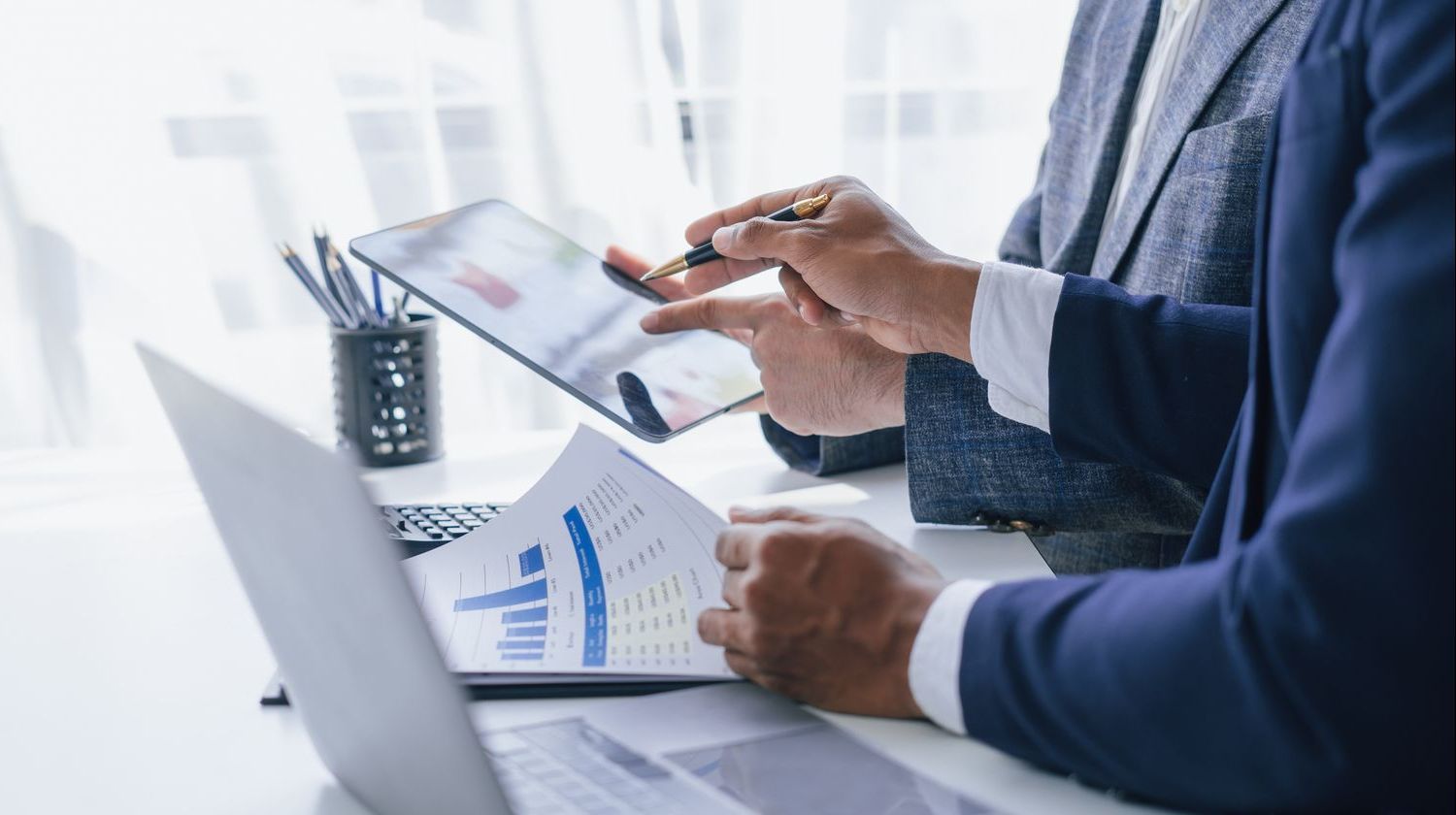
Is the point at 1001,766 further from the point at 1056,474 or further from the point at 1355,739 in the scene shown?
the point at 1056,474

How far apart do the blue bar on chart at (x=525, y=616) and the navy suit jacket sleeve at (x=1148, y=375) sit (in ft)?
1.23

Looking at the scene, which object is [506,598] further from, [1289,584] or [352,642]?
[1289,584]

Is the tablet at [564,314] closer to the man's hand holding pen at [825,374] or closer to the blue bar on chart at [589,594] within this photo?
the man's hand holding pen at [825,374]

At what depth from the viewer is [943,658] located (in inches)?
19.9

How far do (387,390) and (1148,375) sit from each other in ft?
2.18

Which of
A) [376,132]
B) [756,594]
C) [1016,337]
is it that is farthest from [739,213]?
[376,132]

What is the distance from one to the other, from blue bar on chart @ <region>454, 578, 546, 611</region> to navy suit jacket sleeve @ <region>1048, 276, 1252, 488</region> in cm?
37

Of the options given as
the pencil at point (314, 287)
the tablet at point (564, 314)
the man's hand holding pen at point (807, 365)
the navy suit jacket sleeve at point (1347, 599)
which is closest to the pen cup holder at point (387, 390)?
the pencil at point (314, 287)

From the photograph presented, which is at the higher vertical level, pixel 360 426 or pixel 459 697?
pixel 459 697

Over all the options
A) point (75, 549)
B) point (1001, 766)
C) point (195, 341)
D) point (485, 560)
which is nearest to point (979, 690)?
point (1001, 766)

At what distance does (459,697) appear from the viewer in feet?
1.12

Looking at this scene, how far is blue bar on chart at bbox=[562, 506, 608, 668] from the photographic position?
569mm

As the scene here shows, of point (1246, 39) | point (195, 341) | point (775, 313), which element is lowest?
point (195, 341)

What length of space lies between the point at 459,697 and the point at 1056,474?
0.59 m
